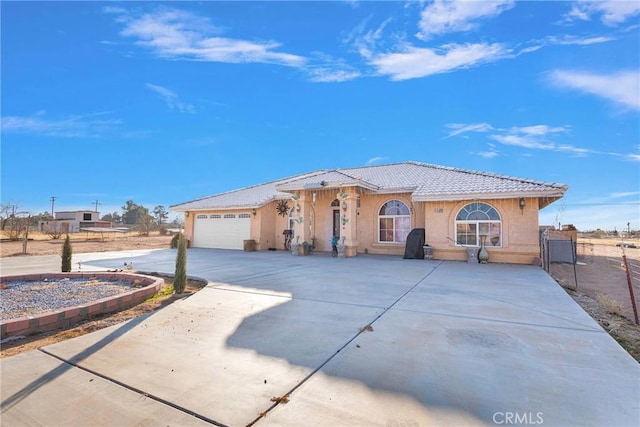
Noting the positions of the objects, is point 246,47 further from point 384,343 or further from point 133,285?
point 384,343

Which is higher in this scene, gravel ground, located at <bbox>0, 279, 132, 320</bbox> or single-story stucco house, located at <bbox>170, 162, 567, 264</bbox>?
single-story stucco house, located at <bbox>170, 162, 567, 264</bbox>

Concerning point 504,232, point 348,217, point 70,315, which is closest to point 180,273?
point 70,315

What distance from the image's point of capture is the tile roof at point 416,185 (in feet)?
42.1

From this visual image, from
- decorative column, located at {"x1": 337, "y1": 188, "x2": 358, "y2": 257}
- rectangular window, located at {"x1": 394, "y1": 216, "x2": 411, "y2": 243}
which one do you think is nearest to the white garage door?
decorative column, located at {"x1": 337, "y1": 188, "x2": 358, "y2": 257}

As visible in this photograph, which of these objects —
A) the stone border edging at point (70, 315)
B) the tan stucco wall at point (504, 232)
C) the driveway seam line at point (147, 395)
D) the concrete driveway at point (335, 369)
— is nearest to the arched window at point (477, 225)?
the tan stucco wall at point (504, 232)

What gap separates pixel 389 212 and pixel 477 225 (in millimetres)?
4446

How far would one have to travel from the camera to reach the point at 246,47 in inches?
476

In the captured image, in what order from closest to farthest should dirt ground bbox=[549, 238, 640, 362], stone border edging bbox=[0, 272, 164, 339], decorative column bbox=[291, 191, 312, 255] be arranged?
1. stone border edging bbox=[0, 272, 164, 339]
2. dirt ground bbox=[549, 238, 640, 362]
3. decorative column bbox=[291, 191, 312, 255]

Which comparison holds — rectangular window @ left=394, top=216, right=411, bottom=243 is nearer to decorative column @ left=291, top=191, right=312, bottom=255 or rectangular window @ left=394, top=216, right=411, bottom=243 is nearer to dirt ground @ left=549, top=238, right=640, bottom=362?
decorative column @ left=291, top=191, right=312, bottom=255

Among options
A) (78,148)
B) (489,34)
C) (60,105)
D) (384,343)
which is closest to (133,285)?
(384,343)

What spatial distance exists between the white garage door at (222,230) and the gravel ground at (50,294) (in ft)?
39.5

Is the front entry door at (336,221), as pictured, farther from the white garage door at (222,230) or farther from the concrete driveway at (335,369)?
the concrete driveway at (335,369)

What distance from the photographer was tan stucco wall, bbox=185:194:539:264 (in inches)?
510

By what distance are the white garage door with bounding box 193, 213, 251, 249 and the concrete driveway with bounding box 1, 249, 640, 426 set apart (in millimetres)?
14623
